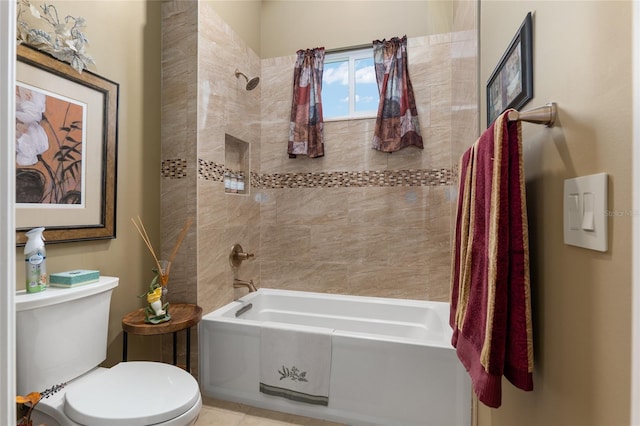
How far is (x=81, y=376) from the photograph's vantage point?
4.92 feet

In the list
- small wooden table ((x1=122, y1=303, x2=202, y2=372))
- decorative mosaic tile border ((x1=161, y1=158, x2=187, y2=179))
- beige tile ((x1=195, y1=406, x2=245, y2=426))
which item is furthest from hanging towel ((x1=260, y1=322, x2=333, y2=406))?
decorative mosaic tile border ((x1=161, y1=158, x2=187, y2=179))

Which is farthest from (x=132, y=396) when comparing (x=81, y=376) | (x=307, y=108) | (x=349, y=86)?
(x=349, y=86)

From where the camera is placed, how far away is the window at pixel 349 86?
111 inches

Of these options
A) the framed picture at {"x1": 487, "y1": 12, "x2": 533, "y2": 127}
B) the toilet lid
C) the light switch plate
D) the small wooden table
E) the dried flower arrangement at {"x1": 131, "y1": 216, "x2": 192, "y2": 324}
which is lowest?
the toilet lid

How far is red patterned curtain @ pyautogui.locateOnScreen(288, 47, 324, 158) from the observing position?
9.23 feet

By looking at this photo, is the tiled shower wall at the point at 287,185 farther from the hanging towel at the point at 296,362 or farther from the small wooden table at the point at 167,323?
the hanging towel at the point at 296,362

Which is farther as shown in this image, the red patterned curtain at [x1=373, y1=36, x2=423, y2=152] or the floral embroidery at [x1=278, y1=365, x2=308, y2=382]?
the red patterned curtain at [x1=373, y1=36, x2=423, y2=152]

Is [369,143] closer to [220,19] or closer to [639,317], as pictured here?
[220,19]

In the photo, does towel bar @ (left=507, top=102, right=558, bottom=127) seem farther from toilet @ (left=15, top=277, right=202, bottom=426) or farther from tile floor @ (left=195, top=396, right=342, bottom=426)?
tile floor @ (left=195, top=396, right=342, bottom=426)

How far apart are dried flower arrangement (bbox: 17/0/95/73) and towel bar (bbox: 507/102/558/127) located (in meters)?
1.87

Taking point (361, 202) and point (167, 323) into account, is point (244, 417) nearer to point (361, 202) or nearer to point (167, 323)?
point (167, 323)

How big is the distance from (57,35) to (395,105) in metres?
2.12

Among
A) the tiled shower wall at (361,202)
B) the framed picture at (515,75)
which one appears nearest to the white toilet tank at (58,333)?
the tiled shower wall at (361,202)

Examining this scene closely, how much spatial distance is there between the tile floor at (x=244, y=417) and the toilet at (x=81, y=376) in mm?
672
